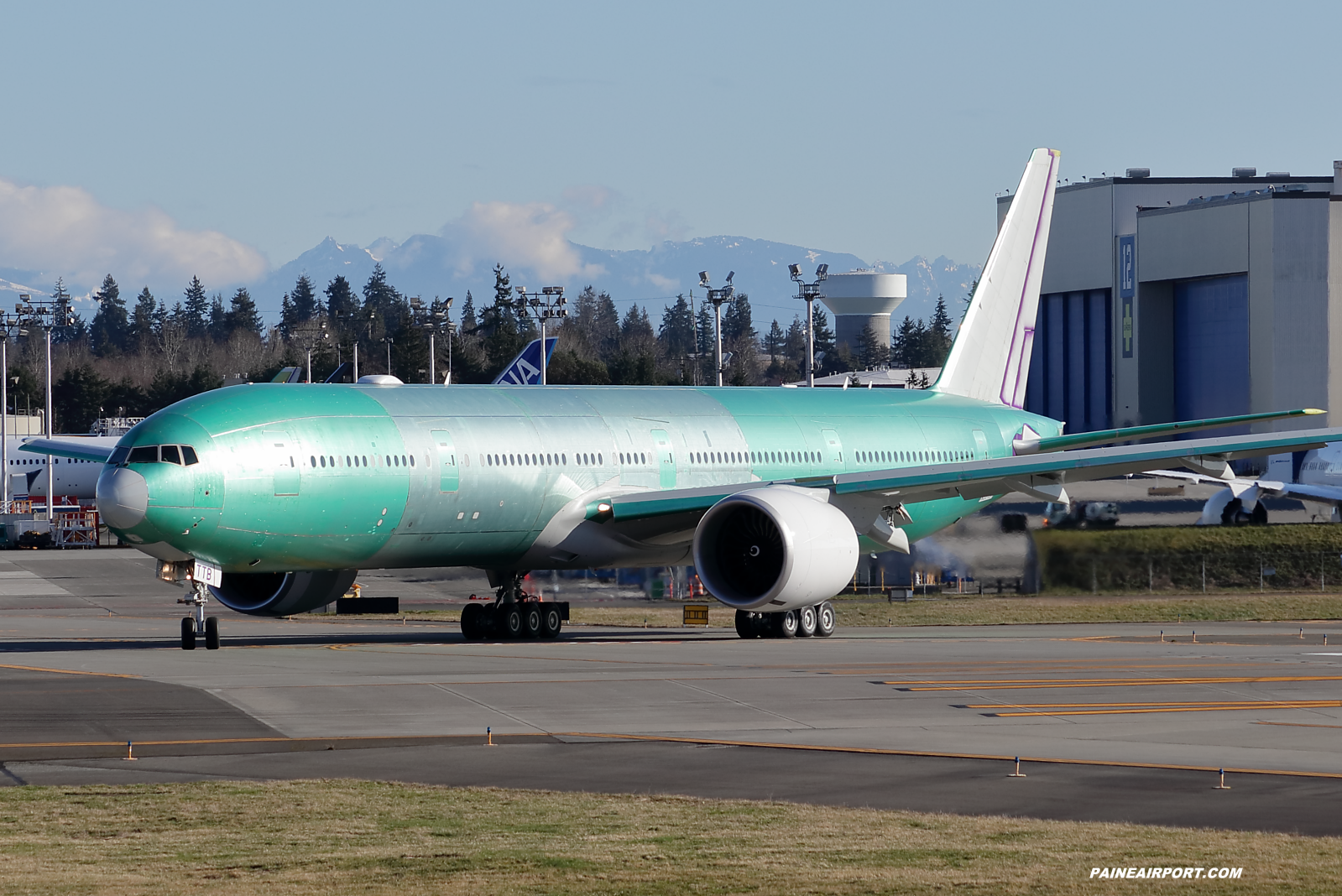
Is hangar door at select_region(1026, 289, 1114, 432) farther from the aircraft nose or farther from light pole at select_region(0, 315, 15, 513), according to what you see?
the aircraft nose

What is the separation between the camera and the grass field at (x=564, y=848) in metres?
11.1

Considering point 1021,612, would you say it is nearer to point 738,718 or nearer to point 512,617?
point 512,617

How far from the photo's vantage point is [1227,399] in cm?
10912

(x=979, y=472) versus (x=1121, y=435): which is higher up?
(x=1121, y=435)

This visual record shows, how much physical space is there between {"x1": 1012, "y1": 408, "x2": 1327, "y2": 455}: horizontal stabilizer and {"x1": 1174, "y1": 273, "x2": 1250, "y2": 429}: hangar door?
224ft

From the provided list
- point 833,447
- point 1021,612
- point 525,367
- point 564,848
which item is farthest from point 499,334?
point 564,848

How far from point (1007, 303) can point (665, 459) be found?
1168cm

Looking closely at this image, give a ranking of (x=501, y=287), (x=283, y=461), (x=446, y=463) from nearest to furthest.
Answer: (x=283, y=461) < (x=446, y=463) < (x=501, y=287)

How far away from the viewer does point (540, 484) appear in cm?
3078

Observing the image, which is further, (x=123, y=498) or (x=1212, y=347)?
(x=1212, y=347)

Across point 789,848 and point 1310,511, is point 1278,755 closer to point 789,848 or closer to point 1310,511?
point 789,848

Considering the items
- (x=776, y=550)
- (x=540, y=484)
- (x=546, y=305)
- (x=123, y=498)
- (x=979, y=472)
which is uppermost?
(x=546, y=305)

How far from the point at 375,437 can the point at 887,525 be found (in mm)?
10074

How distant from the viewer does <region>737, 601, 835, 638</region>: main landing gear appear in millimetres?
32688
